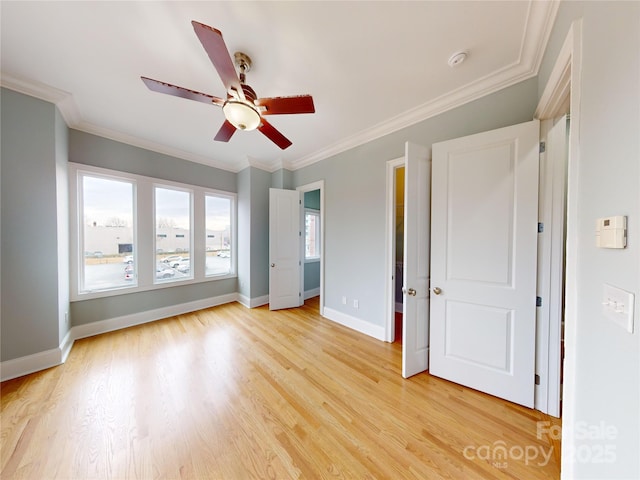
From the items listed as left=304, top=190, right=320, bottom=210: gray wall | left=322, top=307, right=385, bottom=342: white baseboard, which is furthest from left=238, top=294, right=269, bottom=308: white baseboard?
left=304, top=190, right=320, bottom=210: gray wall

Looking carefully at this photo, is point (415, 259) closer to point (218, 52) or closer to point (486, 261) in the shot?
point (486, 261)

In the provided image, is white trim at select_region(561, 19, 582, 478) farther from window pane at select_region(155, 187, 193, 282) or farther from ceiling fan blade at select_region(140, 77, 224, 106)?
window pane at select_region(155, 187, 193, 282)

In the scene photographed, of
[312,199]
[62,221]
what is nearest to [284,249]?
[312,199]

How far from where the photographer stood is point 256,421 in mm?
1515

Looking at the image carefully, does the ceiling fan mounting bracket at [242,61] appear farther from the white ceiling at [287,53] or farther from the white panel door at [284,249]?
the white panel door at [284,249]

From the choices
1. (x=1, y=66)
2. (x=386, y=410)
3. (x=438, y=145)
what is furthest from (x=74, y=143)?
(x=386, y=410)

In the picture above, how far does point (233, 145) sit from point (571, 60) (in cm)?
345

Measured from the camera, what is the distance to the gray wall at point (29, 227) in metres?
1.93

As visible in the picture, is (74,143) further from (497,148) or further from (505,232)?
(505,232)

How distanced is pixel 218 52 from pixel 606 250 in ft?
6.59

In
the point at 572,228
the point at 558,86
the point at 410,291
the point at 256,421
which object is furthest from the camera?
the point at 410,291

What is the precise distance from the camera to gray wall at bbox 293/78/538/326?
75.7 inches

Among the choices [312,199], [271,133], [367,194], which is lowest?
[367,194]

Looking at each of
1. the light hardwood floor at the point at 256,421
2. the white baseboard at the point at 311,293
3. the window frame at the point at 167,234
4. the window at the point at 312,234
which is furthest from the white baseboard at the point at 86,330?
the window at the point at 312,234
